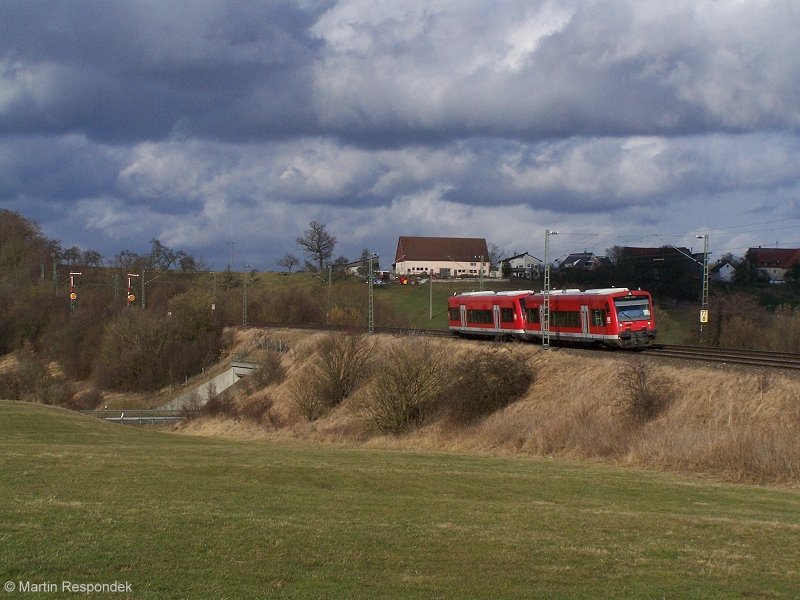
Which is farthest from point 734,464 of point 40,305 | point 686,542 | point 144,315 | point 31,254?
point 31,254

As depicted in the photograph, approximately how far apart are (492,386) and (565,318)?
773 cm

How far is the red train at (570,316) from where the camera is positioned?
41.9 m

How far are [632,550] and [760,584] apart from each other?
2.10 meters

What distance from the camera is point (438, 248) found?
179125 millimetres

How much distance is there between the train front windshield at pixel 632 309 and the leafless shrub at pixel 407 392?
8.52 meters

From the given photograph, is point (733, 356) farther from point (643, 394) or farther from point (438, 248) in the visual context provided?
point (438, 248)

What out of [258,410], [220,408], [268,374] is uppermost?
[268,374]

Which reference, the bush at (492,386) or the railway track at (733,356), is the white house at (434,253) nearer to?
the railway track at (733,356)

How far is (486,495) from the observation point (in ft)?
62.0

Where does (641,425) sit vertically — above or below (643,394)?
below

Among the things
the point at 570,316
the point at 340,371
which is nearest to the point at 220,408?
the point at 340,371

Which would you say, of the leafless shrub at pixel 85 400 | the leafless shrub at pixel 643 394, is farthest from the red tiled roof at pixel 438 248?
the leafless shrub at pixel 643 394

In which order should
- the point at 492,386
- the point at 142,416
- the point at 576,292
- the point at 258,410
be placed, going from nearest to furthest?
1. the point at 492,386
2. the point at 576,292
3. the point at 258,410
4. the point at 142,416

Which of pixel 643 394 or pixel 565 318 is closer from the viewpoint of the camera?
pixel 643 394
